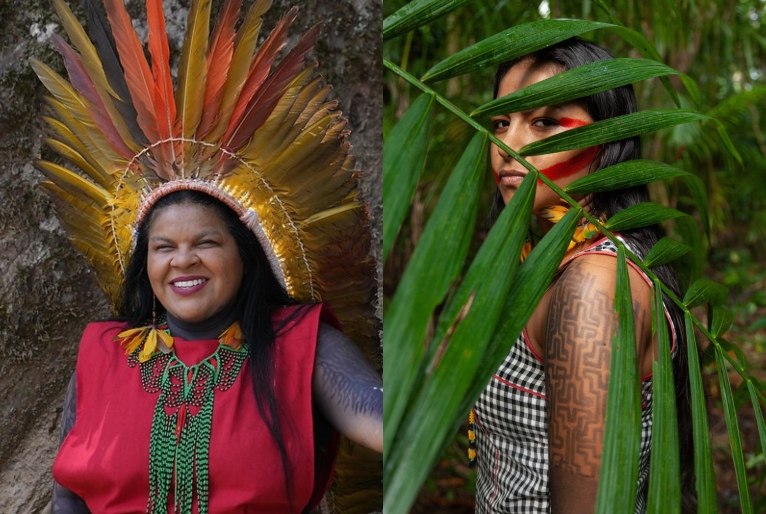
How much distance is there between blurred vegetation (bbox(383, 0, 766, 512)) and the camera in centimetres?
147

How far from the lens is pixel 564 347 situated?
2.46 ft

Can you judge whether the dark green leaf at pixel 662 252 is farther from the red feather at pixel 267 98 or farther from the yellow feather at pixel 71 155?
the yellow feather at pixel 71 155

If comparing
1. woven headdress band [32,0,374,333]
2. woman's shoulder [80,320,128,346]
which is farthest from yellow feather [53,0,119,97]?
woman's shoulder [80,320,128,346]

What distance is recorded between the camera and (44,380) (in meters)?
0.79

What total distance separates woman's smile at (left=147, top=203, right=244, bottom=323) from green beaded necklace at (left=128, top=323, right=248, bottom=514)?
0.14 ft

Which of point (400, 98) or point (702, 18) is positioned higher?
point (702, 18)

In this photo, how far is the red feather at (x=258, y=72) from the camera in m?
0.74

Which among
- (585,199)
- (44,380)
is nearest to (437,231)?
Answer: (585,199)

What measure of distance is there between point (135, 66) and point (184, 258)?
0.21m

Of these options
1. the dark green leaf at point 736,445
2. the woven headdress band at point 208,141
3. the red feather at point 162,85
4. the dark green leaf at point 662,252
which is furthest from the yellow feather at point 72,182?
the dark green leaf at point 736,445

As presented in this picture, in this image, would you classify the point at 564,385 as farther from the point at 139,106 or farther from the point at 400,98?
the point at 400,98

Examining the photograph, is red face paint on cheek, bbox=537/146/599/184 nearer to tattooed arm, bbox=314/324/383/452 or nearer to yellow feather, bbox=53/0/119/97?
tattooed arm, bbox=314/324/383/452

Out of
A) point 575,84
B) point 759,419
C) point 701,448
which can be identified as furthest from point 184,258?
point 759,419

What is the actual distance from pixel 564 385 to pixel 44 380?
22.4 inches
